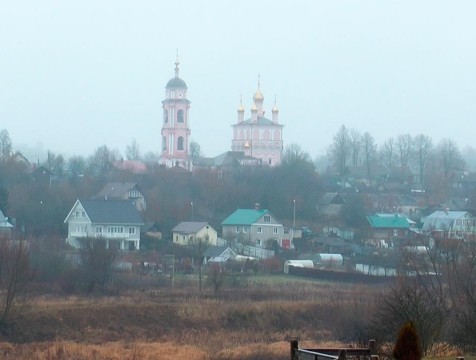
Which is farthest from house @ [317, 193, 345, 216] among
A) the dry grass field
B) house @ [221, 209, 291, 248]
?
the dry grass field

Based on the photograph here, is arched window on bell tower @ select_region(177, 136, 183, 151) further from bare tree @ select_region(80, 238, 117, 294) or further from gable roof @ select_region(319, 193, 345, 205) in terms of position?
bare tree @ select_region(80, 238, 117, 294)

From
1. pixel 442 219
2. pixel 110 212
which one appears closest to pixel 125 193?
pixel 110 212

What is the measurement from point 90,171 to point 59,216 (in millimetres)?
15507

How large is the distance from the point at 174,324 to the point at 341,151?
4686 centimetres

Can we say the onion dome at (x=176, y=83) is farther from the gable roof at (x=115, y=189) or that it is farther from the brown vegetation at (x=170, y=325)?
the brown vegetation at (x=170, y=325)

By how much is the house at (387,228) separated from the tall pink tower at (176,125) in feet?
67.9

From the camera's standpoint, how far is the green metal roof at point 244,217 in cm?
4875

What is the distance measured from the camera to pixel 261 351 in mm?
24938

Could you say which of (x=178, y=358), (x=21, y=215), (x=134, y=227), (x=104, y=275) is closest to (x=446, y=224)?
(x=134, y=227)

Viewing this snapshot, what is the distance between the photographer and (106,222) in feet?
149

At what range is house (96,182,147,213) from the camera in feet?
171

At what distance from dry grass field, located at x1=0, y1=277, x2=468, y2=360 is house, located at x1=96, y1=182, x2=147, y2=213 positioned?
18.4 meters

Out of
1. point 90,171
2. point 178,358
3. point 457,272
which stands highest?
point 90,171

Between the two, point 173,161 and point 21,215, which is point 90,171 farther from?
point 21,215
